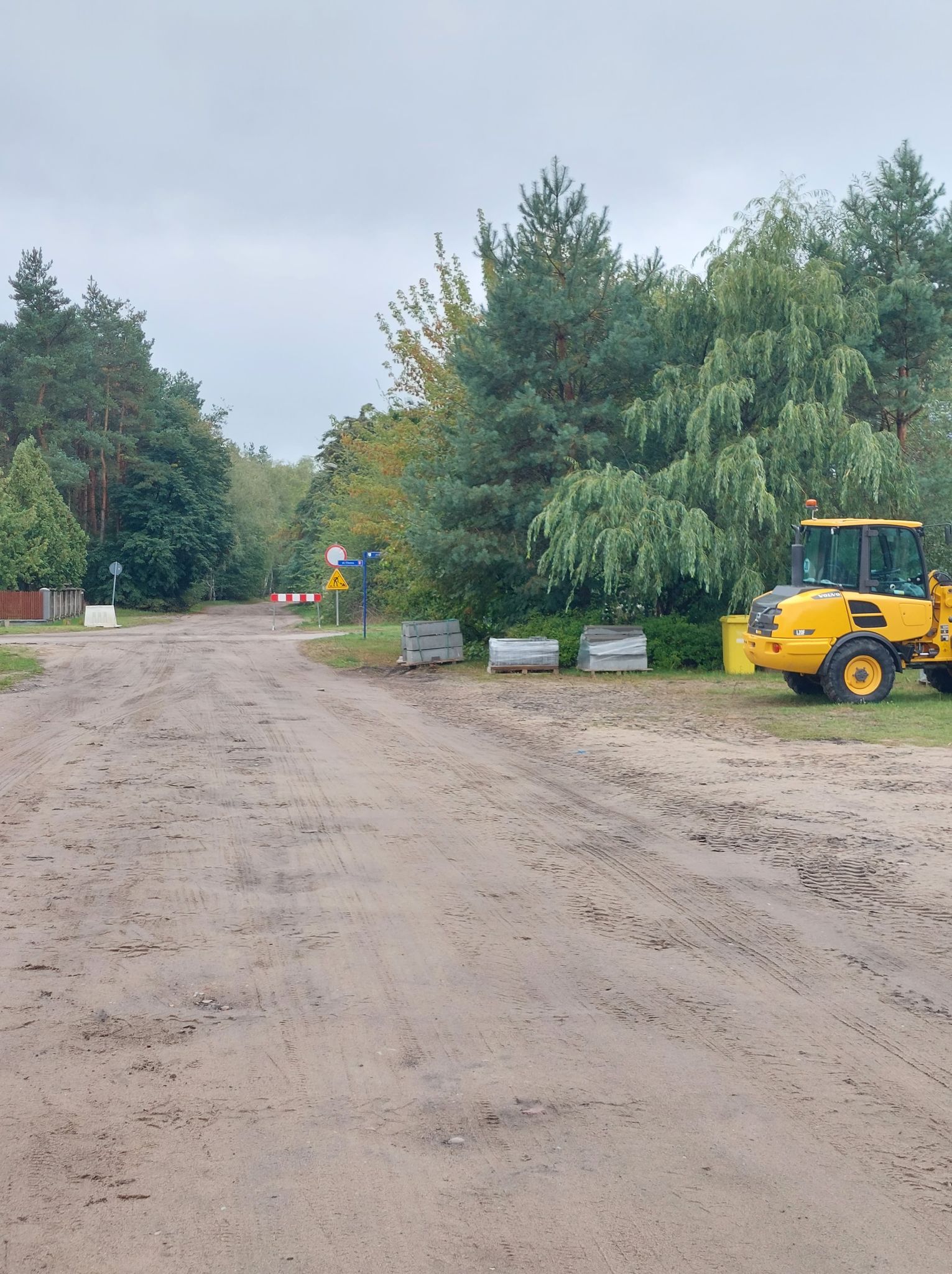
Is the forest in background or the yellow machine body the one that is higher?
the forest in background

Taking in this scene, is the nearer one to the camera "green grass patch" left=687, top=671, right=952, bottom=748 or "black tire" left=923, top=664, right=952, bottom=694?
"green grass patch" left=687, top=671, right=952, bottom=748

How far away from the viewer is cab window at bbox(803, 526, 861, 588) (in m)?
17.7

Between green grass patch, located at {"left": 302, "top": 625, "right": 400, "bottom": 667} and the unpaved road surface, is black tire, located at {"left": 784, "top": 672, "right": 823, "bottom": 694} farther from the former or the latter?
green grass patch, located at {"left": 302, "top": 625, "right": 400, "bottom": 667}

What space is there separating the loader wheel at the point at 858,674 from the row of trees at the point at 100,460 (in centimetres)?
4487

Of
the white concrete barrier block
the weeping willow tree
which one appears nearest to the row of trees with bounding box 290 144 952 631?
the weeping willow tree

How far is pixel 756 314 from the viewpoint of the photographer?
23656 millimetres

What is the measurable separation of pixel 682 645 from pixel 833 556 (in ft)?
19.7

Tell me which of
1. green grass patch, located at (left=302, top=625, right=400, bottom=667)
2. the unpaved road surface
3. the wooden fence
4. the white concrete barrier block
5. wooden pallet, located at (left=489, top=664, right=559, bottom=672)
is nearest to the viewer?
the unpaved road surface

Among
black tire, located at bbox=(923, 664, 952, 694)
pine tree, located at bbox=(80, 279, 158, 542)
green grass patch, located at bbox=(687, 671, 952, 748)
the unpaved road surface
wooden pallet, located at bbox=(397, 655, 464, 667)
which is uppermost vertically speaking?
pine tree, located at bbox=(80, 279, 158, 542)

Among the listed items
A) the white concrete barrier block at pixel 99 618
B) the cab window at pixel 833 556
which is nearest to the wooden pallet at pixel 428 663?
the cab window at pixel 833 556

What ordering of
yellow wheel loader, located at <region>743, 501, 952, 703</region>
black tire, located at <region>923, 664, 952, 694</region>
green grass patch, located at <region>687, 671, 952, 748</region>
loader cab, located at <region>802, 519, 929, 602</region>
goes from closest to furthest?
green grass patch, located at <region>687, 671, 952, 748</region> < yellow wheel loader, located at <region>743, 501, 952, 703</region> < loader cab, located at <region>802, 519, 929, 602</region> < black tire, located at <region>923, 664, 952, 694</region>

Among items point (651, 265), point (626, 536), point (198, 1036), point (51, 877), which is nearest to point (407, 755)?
point (51, 877)

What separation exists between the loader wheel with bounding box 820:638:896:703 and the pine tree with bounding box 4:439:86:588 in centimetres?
4487

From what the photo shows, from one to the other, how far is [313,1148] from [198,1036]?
1.10 metres
